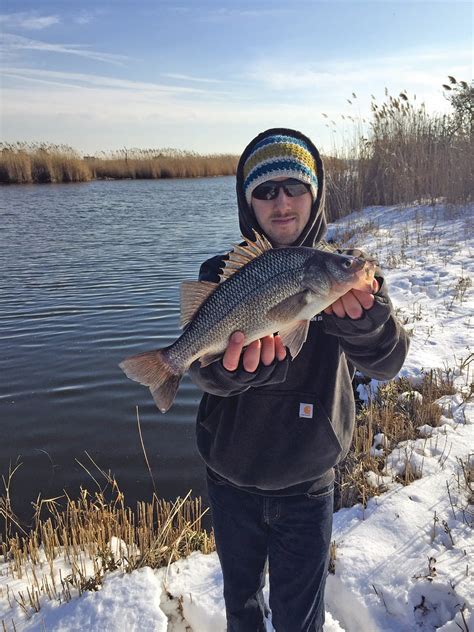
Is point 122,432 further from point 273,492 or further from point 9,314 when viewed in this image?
point 9,314

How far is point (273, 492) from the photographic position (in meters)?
2.27

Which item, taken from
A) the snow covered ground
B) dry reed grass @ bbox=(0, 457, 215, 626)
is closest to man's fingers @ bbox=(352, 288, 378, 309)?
the snow covered ground

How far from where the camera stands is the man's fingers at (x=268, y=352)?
2.18 metres

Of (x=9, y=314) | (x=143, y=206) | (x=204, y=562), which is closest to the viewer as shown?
A: (x=204, y=562)

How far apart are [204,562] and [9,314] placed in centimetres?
734

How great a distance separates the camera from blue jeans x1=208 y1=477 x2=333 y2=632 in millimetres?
2201

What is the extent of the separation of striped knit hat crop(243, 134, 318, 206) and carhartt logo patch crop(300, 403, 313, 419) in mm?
1129

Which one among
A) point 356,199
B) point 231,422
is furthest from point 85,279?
point 231,422

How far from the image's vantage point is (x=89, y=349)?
7.49 m

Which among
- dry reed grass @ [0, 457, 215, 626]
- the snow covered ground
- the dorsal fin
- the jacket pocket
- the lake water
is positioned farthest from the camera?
the lake water

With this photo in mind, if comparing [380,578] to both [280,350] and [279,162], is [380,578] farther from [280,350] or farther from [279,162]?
[279,162]

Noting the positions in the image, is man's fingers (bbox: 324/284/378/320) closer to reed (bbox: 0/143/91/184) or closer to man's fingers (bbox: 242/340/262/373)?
man's fingers (bbox: 242/340/262/373)

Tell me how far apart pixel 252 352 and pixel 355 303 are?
510 mm

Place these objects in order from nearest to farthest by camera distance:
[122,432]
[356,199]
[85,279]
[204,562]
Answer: [204,562]
[122,432]
[85,279]
[356,199]
